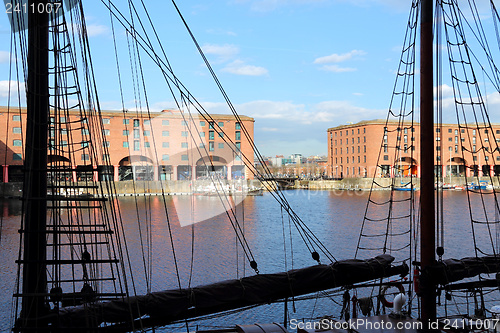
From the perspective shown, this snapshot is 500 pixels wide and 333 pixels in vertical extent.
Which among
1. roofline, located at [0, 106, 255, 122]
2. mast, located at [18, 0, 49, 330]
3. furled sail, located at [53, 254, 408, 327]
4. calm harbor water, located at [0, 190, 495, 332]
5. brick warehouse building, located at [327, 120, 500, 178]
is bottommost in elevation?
calm harbor water, located at [0, 190, 495, 332]

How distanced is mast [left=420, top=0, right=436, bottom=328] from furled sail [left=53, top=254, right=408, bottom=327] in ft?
3.12

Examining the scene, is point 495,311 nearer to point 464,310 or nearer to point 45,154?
point 45,154

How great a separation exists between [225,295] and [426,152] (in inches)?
124

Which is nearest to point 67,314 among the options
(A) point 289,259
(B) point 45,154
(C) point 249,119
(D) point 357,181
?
(B) point 45,154

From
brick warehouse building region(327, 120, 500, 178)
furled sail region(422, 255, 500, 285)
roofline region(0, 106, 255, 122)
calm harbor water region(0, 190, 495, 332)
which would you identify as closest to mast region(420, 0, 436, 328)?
furled sail region(422, 255, 500, 285)

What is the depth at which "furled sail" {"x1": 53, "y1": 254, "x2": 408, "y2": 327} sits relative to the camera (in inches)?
185

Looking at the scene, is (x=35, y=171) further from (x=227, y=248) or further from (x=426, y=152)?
(x=227, y=248)

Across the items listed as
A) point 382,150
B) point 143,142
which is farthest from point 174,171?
point 382,150

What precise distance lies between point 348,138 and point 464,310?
6151 cm

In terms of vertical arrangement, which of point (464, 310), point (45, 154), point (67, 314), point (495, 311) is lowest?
point (464, 310)

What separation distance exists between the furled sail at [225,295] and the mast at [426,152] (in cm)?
95

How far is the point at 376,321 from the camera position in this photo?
536 cm

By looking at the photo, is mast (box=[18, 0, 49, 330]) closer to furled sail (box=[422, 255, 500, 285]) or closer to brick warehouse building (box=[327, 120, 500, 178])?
furled sail (box=[422, 255, 500, 285])

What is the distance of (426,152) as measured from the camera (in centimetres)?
577
